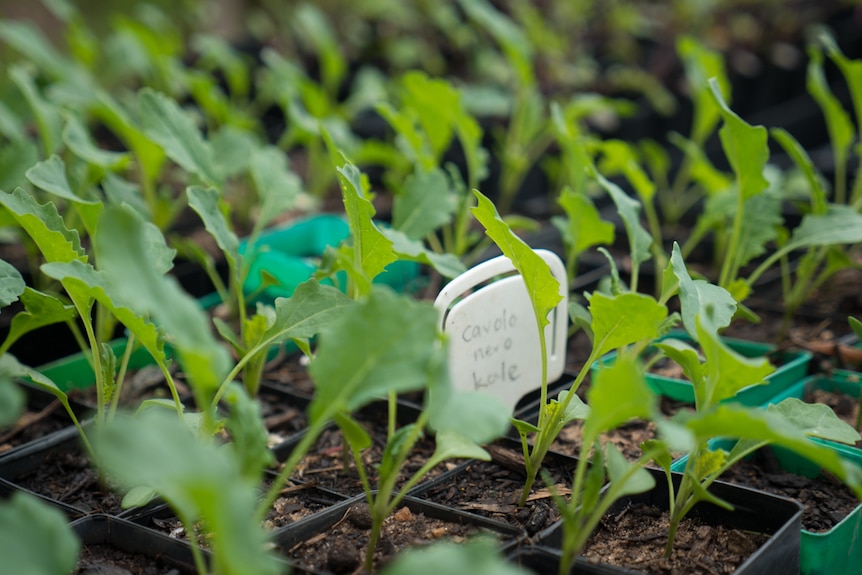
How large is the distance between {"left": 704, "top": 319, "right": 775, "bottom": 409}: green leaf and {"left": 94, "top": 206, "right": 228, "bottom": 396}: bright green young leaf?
35 cm

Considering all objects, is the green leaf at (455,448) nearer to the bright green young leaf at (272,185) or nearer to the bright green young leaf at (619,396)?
the bright green young leaf at (619,396)

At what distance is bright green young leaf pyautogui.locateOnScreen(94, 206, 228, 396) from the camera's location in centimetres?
57

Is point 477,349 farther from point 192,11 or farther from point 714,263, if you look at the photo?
point 192,11

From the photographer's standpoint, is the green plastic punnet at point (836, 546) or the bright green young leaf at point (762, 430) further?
the green plastic punnet at point (836, 546)

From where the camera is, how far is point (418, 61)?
2688 mm

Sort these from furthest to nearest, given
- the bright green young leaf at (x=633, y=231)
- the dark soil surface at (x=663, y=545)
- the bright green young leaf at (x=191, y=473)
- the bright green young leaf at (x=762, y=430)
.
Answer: the bright green young leaf at (x=633, y=231)
the dark soil surface at (x=663, y=545)
the bright green young leaf at (x=762, y=430)
the bright green young leaf at (x=191, y=473)

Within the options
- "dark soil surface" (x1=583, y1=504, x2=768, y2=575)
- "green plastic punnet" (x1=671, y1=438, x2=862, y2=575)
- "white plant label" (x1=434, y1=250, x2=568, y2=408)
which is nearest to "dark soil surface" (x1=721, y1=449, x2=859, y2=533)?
"green plastic punnet" (x1=671, y1=438, x2=862, y2=575)

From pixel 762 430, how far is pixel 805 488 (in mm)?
470

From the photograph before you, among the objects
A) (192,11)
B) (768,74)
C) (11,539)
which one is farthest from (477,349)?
(768,74)

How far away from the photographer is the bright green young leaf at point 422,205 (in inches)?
44.7

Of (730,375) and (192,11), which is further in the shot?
(192,11)

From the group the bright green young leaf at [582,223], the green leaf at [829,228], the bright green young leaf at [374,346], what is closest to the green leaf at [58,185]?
the bright green young leaf at [374,346]

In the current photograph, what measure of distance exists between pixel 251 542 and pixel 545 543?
0.35 m

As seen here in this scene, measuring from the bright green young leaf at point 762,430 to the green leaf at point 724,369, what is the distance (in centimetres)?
5
